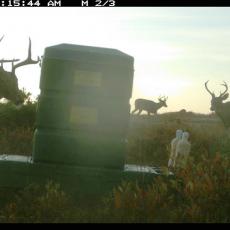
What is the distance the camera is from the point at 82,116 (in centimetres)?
934

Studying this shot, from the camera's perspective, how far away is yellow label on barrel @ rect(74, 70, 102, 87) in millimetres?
9250

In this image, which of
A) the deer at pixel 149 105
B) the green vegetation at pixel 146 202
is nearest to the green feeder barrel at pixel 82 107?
the green vegetation at pixel 146 202

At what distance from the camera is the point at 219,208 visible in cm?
788

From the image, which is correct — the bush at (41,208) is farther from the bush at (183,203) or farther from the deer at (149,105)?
the deer at (149,105)

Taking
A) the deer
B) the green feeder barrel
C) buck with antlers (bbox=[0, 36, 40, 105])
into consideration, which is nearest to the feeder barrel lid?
the green feeder barrel

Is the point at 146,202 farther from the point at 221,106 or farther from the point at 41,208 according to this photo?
the point at 221,106

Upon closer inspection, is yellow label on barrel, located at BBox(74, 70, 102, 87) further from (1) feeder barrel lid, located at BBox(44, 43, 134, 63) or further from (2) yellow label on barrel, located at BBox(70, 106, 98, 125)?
(2) yellow label on barrel, located at BBox(70, 106, 98, 125)

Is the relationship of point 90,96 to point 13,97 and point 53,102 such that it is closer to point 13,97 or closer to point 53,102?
point 53,102

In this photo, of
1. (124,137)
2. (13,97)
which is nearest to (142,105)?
(13,97)

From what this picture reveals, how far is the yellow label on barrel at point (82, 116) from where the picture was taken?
9.30 metres

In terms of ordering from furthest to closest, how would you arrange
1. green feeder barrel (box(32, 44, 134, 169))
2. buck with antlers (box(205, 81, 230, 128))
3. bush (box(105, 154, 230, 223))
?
buck with antlers (box(205, 81, 230, 128)) → green feeder barrel (box(32, 44, 134, 169)) → bush (box(105, 154, 230, 223))

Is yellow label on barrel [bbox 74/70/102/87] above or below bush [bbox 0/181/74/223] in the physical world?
above

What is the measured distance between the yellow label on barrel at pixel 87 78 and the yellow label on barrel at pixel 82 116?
400mm

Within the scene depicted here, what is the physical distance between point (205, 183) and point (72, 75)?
9.36ft
